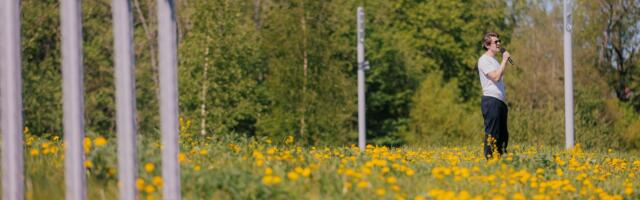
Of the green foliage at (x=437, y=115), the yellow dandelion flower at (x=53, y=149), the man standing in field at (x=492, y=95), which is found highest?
the man standing in field at (x=492, y=95)

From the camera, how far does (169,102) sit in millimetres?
5891

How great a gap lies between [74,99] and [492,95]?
5547 mm

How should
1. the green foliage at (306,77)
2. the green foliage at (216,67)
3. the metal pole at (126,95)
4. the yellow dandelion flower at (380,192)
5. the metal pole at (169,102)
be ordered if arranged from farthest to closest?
the green foliage at (306,77) → the green foliage at (216,67) → the yellow dandelion flower at (380,192) → the metal pole at (126,95) → the metal pole at (169,102)

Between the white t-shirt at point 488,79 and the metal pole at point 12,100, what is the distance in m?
4.97

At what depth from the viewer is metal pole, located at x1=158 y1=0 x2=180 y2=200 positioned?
5859mm

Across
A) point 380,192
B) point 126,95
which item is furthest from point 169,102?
point 380,192

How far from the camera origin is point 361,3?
48344 mm

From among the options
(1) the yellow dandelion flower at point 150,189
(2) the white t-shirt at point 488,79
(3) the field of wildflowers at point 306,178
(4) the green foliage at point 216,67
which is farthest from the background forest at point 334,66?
(1) the yellow dandelion flower at point 150,189

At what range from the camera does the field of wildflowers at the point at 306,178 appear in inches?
282

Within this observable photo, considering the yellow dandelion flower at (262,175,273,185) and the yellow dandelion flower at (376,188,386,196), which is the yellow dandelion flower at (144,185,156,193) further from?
the yellow dandelion flower at (376,188,386,196)

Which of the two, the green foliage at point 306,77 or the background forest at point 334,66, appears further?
the green foliage at point 306,77

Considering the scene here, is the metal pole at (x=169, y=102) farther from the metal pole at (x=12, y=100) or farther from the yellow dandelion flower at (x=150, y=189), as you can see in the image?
the metal pole at (x=12, y=100)

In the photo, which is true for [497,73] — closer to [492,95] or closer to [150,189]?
[492,95]

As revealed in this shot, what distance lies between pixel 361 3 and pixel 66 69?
42418 millimetres
